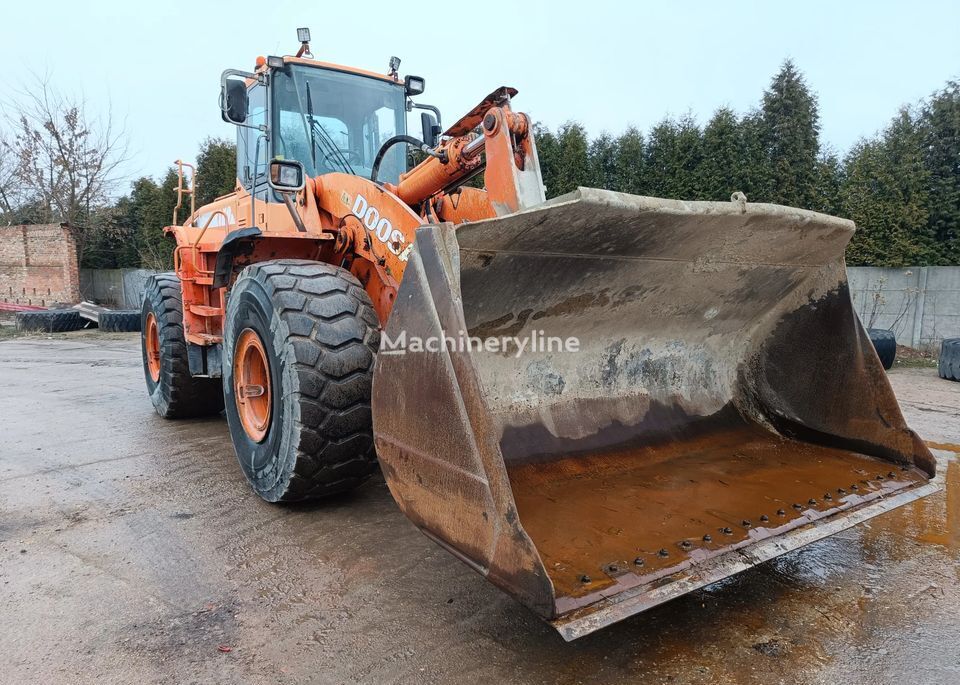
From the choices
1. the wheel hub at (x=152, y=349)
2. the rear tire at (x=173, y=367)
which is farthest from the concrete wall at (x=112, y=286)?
the rear tire at (x=173, y=367)

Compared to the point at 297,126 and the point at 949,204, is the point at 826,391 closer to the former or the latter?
the point at 297,126

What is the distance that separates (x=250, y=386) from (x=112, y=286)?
21.0m

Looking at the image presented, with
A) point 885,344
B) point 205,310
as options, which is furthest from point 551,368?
point 885,344

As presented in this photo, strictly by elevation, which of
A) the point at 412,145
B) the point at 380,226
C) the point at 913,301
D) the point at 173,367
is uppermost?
the point at 412,145

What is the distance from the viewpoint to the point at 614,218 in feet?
7.36

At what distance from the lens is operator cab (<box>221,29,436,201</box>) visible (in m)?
4.05

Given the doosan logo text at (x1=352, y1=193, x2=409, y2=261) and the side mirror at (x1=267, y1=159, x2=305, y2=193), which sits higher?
the side mirror at (x1=267, y1=159, x2=305, y2=193)

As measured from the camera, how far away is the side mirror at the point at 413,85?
14.8ft

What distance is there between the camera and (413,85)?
14.9 feet

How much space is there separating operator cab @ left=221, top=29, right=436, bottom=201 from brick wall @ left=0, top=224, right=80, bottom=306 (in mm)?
18404

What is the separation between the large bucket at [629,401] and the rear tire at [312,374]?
0.59 m

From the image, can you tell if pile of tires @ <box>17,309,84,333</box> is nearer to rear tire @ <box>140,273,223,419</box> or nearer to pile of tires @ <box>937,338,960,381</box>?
rear tire @ <box>140,273,223,419</box>

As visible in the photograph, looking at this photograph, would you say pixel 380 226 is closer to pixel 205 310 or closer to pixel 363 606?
pixel 363 606
